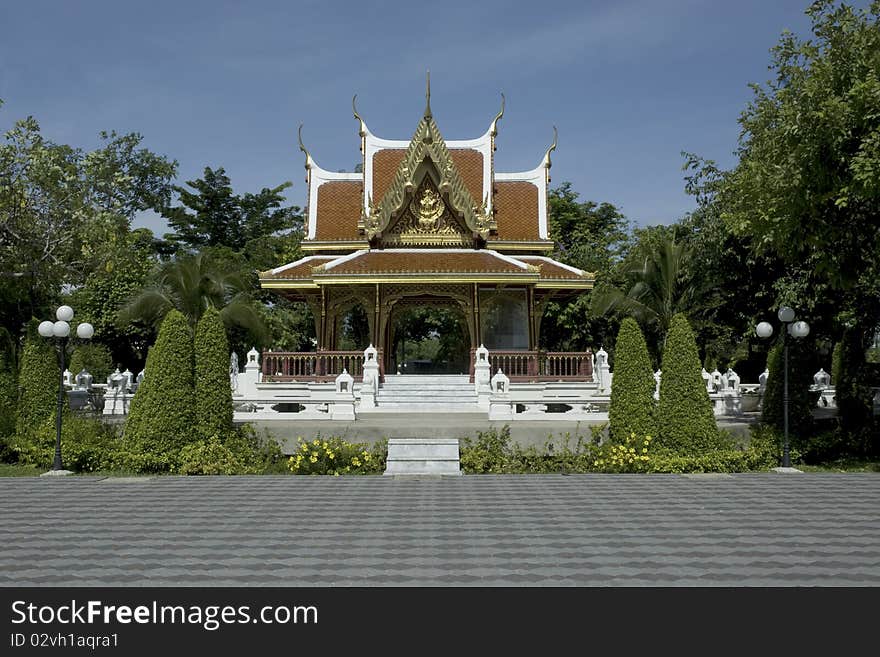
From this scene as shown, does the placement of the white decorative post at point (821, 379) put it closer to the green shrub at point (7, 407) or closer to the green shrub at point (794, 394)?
the green shrub at point (794, 394)

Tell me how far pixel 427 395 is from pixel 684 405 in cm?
946

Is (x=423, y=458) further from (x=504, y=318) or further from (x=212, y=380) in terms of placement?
(x=504, y=318)

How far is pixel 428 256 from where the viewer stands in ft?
77.5

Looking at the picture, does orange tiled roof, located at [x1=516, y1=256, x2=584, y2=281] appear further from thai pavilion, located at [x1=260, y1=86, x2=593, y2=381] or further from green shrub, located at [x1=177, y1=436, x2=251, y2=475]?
green shrub, located at [x1=177, y1=436, x2=251, y2=475]

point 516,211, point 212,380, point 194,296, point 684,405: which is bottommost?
point 684,405

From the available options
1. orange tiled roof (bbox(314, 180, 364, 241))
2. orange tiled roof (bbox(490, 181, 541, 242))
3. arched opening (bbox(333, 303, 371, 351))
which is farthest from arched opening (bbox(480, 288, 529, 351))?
arched opening (bbox(333, 303, 371, 351))

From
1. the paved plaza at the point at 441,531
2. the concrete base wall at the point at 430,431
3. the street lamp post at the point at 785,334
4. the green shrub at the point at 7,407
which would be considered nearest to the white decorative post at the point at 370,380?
the concrete base wall at the point at 430,431

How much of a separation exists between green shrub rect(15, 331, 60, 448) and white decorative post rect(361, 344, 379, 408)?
307 inches

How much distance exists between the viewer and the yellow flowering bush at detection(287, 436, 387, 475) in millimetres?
11812

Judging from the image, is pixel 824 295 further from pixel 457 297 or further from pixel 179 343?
pixel 179 343

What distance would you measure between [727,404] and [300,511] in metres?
14.9

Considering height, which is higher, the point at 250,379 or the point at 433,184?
the point at 433,184

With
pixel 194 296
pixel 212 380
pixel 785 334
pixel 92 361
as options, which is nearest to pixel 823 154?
pixel 785 334

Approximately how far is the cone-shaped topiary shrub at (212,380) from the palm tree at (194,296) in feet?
41.8
